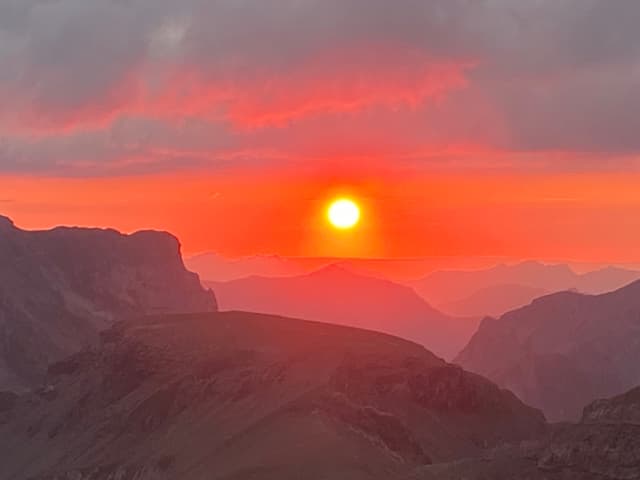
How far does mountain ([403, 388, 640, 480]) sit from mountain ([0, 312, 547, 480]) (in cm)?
986

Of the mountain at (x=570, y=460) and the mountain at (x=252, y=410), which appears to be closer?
the mountain at (x=570, y=460)

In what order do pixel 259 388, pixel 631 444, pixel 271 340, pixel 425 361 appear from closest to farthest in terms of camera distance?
pixel 631 444, pixel 259 388, pixel 425 361, pixel 271 340

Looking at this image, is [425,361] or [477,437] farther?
[425,361]

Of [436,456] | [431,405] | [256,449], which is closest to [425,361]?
[431,405]

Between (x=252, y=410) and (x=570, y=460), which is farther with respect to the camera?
(x=252, y=410)

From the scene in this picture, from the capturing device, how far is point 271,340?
6772 inches

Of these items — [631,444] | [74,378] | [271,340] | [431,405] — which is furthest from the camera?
[74,378]

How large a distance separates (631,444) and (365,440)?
40352 mm

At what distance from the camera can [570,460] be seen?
70500 mm

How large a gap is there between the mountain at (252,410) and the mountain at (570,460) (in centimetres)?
986

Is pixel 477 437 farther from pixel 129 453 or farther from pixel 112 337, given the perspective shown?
pixel 112 337

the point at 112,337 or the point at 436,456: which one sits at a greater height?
the point at 112,337

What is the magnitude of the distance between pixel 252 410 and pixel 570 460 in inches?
2597

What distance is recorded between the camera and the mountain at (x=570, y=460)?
67.8 metres
